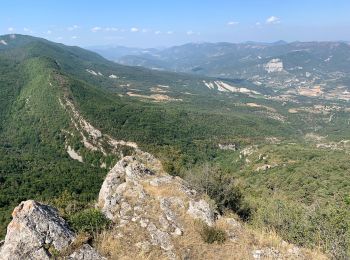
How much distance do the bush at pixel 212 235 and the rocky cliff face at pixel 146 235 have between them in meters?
0.22

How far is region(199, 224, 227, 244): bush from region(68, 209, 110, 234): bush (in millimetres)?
5430

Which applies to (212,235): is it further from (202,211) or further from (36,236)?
(36,236)

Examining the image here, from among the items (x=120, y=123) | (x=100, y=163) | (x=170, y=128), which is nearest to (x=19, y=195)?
(x=100, y=163)

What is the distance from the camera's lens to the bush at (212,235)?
20.4 metres

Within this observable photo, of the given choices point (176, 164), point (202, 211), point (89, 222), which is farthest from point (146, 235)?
point (176, 164)

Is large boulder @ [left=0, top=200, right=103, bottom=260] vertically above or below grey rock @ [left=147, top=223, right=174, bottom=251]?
above

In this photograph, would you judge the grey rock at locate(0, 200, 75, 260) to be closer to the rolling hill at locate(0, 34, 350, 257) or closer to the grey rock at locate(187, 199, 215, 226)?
the grey rock at locate(187, 199, 215, 226)

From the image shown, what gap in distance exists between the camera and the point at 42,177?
99000mm

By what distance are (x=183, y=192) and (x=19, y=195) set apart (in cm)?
6852

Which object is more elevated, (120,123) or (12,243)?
(12,243)

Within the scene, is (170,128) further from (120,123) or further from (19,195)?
(19,195)

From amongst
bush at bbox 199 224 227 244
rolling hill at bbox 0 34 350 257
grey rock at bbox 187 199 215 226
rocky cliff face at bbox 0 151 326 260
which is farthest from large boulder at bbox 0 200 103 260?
rolling hill at bbox 0 34 350 257

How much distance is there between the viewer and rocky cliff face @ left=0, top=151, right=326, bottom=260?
18.0 meters

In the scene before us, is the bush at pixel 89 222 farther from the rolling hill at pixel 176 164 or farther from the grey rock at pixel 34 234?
the rolling hill at pixel 176 164
